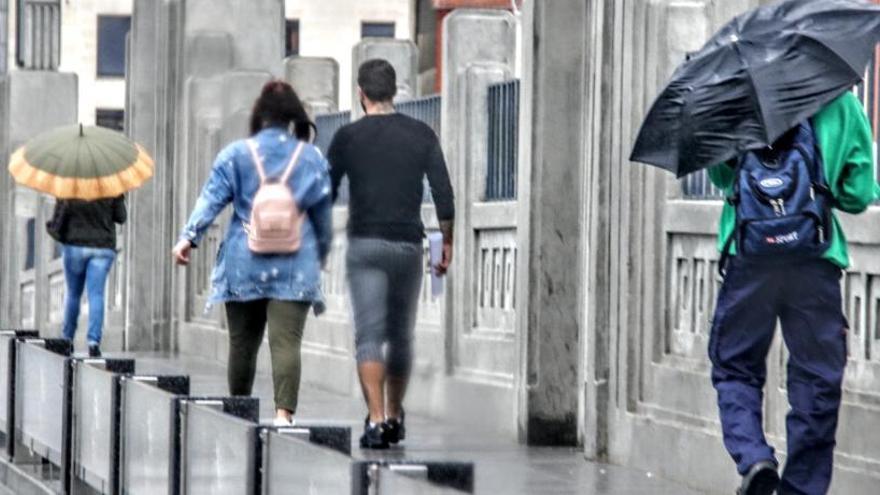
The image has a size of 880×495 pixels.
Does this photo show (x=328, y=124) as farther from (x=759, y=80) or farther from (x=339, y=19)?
(x=339, y=19)

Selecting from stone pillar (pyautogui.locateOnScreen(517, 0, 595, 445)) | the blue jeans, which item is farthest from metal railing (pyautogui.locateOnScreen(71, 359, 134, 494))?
the blue jeans

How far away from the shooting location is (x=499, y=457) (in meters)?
14.8

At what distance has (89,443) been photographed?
13.4m

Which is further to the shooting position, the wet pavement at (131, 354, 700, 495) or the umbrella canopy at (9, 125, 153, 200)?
the umbrella canopy at (9, 125, 153, 200)

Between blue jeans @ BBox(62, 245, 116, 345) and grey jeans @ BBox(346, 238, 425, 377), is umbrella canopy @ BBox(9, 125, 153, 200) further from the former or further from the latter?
grey jeans @ BBox(346, 238, 425, 377)

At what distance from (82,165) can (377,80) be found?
9.15 metres

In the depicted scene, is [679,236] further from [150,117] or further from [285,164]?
[150,117]

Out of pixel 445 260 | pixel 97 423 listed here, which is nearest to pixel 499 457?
pixel 445 260

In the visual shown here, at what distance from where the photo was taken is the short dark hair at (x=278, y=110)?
14.1 metres

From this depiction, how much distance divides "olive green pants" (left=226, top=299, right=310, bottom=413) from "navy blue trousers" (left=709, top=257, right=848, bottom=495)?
12.9 ft

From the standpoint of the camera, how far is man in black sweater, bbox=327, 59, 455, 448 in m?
14.4

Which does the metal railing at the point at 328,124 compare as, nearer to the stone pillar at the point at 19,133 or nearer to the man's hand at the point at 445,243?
the man's hand at the point at 445,243

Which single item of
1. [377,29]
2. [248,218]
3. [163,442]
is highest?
[377,29]

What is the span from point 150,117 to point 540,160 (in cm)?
1423
